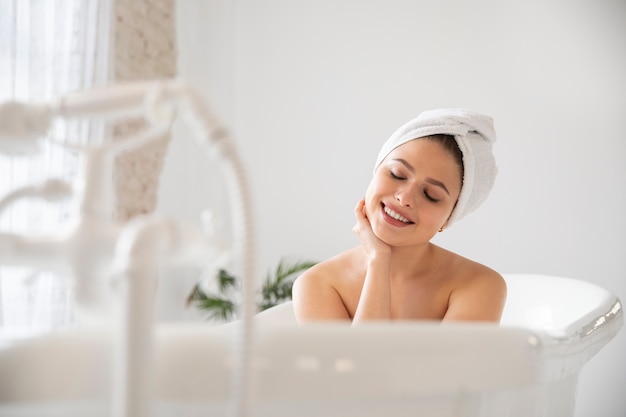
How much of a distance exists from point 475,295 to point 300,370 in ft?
3.07

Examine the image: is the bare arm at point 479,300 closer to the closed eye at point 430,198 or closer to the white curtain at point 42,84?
the closed eye at point 430,198

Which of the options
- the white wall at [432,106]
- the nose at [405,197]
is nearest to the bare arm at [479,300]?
the nose at [405,197]

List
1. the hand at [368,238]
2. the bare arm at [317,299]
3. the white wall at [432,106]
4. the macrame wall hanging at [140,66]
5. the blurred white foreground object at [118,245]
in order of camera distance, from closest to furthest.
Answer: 1. the blurred white foreground object at [118,245]
2. the hand at [368,238]
3. the bare arm at [317,299]
4. the white wall at [432,106]
5. the macrame wall hanging at [140,66]

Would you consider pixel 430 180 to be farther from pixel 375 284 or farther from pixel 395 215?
pixel 375 284

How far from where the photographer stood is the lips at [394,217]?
145cm

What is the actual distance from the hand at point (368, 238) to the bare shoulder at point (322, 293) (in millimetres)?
154

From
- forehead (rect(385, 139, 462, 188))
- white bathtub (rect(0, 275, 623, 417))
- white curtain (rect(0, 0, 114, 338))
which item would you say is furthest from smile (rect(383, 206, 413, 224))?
white curtain (rect(0, 0, 114, 338))

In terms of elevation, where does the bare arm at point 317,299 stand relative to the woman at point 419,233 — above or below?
below

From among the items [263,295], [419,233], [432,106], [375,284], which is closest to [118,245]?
[375,284]

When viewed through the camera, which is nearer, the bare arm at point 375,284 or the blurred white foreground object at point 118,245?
the blurred white foreground object at point 118,245

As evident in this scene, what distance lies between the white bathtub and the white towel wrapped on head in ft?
2.55

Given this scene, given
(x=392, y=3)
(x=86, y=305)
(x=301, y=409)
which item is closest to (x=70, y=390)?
(x=86, y=305)

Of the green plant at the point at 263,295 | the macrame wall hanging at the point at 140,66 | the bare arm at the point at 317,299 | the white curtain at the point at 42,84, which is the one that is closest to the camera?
the bare arm at the point at 317,299

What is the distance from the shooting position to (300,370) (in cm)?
64
